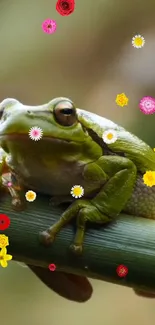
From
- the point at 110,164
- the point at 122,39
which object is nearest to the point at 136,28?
the point at 122,39

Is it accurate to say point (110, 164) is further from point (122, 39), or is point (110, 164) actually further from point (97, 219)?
point (122, 39)

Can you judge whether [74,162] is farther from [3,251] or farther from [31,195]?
[3,251]

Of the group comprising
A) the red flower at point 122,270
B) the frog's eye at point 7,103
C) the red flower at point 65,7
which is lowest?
the red flower at point 122,270

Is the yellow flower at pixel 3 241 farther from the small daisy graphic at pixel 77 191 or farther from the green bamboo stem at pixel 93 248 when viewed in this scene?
the small daisy graphic at pixel 77 191

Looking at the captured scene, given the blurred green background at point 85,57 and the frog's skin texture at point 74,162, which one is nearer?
the frog's skin texture at point 74,162

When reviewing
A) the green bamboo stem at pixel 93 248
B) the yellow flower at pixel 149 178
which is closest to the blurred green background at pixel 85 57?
the yellow flower at pixel 149 178

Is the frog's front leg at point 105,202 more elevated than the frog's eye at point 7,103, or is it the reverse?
the frog's eye at point 7,103

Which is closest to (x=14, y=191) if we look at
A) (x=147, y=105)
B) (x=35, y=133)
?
(x=35, y=133)
